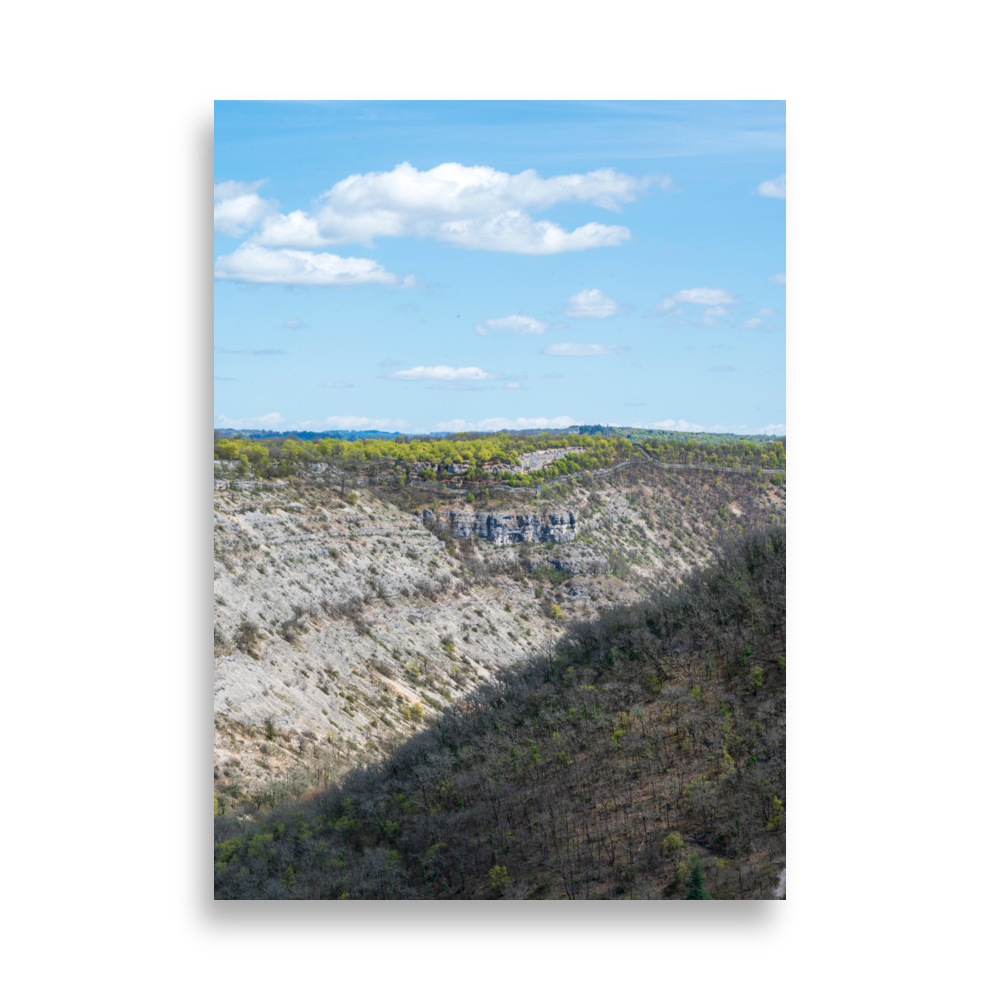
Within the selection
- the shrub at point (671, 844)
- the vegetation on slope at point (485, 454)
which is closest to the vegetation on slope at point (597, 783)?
the shrub at point (671, 844)

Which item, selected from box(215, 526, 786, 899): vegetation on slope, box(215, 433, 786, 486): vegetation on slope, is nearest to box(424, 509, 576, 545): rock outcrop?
box(215, 433, 786, 486): vegetation on slope

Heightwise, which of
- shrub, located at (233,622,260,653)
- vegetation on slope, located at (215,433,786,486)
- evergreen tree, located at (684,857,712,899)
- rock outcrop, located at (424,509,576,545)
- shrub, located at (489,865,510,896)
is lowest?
shrub, located at (233,622,260,653)

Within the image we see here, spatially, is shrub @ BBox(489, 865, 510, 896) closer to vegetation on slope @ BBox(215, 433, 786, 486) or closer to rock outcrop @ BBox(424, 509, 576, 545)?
vegetation on slope @ BBox(215, 433, 786, 486)

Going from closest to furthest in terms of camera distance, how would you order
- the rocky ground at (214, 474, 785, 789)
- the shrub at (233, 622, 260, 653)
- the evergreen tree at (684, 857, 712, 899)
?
1. the evergreen tree at (684, 857, 712, 899)
2. the rocky ground at (214, 474, 785, 789)
3. the shrub at (233, 622, 260, 653)
